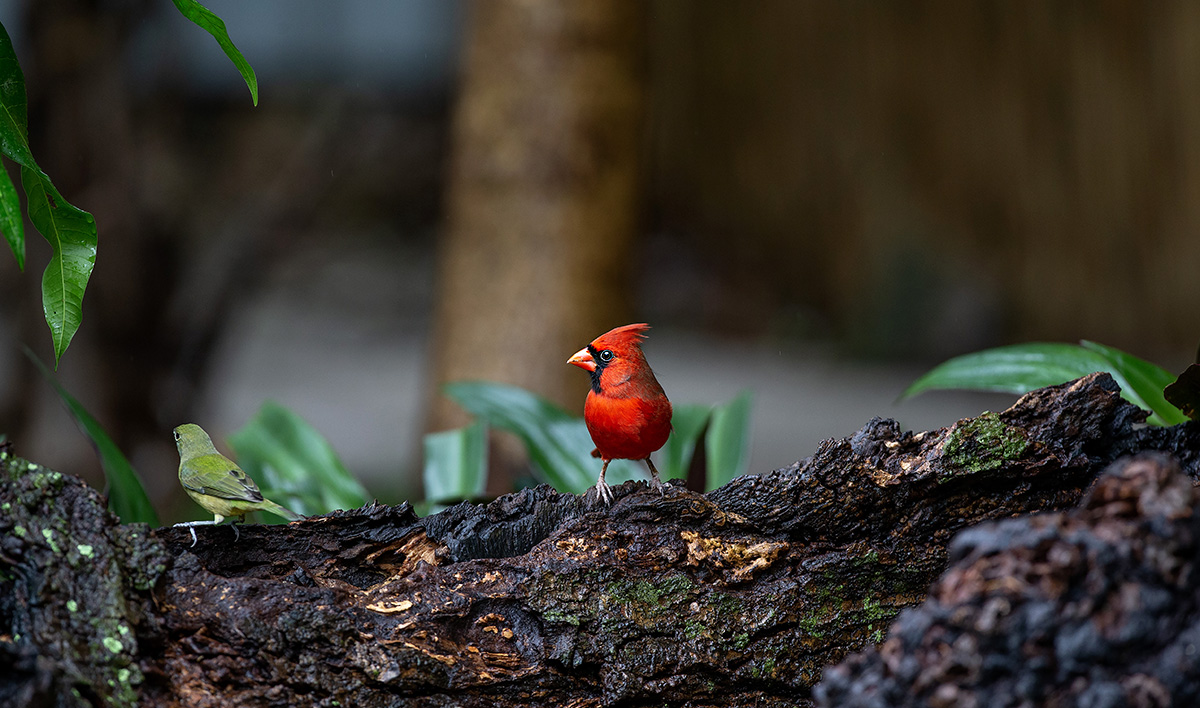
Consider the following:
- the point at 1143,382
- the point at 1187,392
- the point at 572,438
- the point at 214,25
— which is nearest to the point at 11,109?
the point at 214,25

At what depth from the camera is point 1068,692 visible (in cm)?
73

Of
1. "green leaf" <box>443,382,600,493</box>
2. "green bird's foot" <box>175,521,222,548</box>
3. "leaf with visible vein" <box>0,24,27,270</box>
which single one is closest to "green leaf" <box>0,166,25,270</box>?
"leaf with visible vein" <box>0,24,27,270</box>

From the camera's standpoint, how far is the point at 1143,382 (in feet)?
5.17

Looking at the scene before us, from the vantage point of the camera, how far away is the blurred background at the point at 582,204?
266cm

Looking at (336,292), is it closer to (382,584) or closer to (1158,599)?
(382,584)

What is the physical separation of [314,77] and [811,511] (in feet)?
21.7

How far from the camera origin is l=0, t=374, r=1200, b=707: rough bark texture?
37.6 inches

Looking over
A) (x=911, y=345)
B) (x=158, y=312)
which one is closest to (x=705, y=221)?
(x=911, y=345)

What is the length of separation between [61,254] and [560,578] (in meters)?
0.63

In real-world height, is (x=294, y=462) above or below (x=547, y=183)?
below

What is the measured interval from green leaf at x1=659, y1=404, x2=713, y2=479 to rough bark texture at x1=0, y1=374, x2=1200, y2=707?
32.5 inches

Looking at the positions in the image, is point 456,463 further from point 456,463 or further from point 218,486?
point 218,486

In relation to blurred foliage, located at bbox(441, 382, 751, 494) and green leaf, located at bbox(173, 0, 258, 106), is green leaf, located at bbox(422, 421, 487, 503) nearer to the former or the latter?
blurred foliage, located at bbox(441, 382, 751, 494)

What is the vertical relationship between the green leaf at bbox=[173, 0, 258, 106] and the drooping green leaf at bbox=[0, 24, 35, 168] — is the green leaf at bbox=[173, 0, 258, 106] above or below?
above
